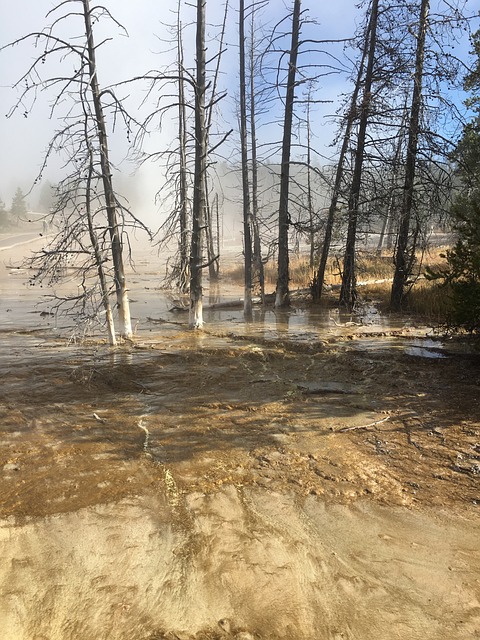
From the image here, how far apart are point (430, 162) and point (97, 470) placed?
12934mm

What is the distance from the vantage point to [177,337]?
35.6ft

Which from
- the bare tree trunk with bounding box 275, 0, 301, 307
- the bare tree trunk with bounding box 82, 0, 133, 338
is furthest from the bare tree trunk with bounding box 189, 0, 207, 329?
the bare tree trunk with bounding box 275, 0, 301, 307

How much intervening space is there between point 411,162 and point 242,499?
12.5 m

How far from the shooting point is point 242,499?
3.96m

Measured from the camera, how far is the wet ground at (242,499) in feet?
9.26

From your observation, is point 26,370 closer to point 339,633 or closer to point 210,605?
point 210,605

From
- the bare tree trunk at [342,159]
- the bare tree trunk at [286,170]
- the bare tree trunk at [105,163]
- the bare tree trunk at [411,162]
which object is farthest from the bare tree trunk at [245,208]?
the bare tree trunk at [105,163]

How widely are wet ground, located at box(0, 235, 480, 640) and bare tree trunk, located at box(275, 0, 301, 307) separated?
8232 millimetres

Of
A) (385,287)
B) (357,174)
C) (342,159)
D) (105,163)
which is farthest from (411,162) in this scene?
(105,163)

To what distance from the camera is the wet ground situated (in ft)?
9.26

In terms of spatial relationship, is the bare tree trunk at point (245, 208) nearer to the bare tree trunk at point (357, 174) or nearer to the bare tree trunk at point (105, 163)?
the bare tree trunk at point (357, 174)

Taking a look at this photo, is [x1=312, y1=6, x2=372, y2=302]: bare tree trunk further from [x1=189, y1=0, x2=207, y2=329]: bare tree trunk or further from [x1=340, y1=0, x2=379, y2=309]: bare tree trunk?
[x1=189, y1=0, x2=207, y2=329]: bare tree trunk

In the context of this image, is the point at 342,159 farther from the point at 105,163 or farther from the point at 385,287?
the point at 105,163

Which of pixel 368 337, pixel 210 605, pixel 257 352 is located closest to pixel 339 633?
pixel 210 605
